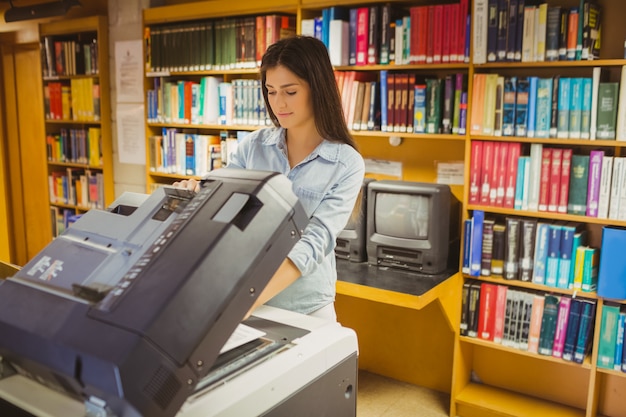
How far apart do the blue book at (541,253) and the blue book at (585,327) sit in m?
0.21

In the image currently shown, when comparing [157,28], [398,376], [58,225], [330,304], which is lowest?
[398,376]

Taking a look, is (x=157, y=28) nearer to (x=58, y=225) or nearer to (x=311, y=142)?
(x=58, y=225)

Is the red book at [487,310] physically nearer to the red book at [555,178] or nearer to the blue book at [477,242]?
the blue book at [477,242]

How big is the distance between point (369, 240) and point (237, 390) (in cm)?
213

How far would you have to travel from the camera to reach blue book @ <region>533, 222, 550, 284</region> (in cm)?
272

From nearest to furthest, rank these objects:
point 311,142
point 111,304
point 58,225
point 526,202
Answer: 1. point 111,304
2. point 311,142
3. point 526,202
4. point 58,225

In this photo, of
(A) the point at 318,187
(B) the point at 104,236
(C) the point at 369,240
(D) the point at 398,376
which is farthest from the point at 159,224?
(D) the point at 398,376

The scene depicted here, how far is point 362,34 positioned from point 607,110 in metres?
1.22

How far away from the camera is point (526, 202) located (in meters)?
2.76

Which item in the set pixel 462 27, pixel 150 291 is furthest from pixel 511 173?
pixel 150 291

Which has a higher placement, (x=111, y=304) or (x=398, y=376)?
(x=111, y=304)

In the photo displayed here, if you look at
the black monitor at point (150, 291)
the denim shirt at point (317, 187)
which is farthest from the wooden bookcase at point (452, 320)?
the black monitor at point (150, 291)

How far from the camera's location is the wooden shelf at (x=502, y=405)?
9.64ft

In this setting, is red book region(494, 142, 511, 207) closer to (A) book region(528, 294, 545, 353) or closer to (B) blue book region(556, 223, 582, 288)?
(B) blue book region(556, 223, 582, 288)
